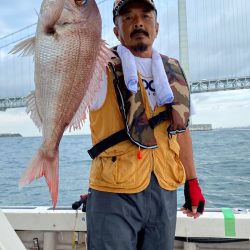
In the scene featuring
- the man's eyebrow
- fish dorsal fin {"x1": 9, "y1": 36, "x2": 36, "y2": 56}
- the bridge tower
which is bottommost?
fish dorsal fin {"x1": 9, "y1": 36, "x2": 36, "y2": 56}

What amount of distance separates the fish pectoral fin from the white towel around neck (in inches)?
25.1

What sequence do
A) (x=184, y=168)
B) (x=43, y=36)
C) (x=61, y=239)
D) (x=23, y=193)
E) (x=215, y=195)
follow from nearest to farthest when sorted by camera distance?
(x=43, y=36) < (x=184, y=168) < (x=61, y=239) < (x=215, y=195) < (x=23, y=193)

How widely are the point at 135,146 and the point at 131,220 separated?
1.15 ft

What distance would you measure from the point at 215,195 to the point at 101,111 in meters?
7.10

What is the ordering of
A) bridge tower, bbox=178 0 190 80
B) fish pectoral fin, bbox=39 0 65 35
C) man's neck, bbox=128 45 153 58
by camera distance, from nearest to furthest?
fish pectoral fin, bbox=39 0 65 35 → man's neck, bbox=128 45 153 58 → bridge tower, bbox=178 0 190 80

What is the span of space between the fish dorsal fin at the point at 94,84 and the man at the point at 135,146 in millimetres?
430

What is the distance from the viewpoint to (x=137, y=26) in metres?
1.92

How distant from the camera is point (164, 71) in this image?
2.01 m

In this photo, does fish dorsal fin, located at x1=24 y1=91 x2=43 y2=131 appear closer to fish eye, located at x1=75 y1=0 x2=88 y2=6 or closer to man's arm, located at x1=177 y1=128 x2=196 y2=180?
fish eye, located at x1=75 y1=0 x2=88 y2=6

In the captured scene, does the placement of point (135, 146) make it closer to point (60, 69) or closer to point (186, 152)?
point (186, 152)

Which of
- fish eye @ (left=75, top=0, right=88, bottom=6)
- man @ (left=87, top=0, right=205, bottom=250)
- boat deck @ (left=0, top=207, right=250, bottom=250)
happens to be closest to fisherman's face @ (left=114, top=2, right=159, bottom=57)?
man @ (left=87, top=0, right=205, bottom=250)

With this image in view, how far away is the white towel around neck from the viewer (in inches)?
72.5

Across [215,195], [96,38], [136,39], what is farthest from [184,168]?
[215,195]

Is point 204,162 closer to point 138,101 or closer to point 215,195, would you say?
point 215,195
